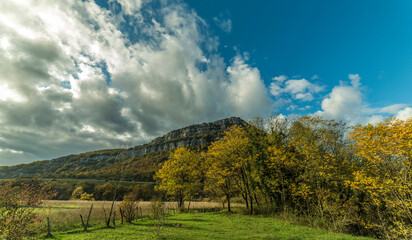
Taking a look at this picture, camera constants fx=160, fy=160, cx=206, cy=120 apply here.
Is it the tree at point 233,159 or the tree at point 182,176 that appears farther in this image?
the tree at point 182,176

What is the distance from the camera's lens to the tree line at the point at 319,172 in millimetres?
13812

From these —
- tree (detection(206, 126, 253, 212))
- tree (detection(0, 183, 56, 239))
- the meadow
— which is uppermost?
tree (detection(206, 126, 253, 212))

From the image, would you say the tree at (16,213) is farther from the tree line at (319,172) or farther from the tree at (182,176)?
the tree at (182,176)

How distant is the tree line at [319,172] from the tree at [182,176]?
8.1 inches

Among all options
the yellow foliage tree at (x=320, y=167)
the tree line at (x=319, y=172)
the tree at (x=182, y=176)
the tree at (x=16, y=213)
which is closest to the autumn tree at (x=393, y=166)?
the tree line at (x=319, y=172)

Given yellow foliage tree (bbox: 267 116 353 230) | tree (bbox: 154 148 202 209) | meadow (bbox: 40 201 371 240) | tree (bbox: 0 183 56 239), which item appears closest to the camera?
tree (bbox: 0 183 56 239)

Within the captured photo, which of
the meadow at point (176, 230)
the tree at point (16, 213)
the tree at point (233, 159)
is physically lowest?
the meadow at point (176, 230)

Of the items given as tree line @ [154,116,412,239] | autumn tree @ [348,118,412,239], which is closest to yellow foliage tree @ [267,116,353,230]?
tree line @ [154,116,412,239]

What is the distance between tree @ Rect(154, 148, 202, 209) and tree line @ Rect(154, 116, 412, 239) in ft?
0.68

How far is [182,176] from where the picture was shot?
35875mm

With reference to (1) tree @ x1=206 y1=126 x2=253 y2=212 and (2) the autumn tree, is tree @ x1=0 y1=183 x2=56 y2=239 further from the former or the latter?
(2) the autumn tree

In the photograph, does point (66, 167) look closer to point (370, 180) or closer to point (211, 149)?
point (211, 149)

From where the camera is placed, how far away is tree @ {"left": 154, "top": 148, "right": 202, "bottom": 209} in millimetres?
34219

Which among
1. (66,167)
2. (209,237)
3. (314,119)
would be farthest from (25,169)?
(314,119)
